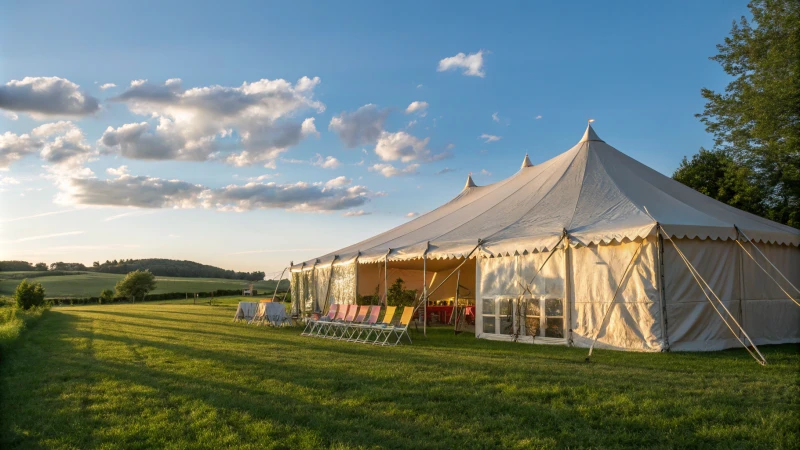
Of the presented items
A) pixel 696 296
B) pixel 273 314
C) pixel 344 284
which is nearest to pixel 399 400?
pixel 696 296

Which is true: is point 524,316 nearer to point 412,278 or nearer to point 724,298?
point 724,298

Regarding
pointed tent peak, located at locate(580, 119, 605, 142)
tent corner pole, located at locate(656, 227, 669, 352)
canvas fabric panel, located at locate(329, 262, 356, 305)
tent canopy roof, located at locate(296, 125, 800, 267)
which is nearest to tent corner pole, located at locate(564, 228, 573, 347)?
tent canopy roof, located at locate(296, 125, 800, 267)

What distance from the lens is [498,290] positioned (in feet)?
35.5

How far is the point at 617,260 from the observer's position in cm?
916

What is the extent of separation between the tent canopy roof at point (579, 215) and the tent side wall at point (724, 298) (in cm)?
38

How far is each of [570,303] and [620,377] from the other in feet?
12.2

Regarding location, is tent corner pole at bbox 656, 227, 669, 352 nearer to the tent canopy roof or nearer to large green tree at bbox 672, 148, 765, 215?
the tent canopy roof

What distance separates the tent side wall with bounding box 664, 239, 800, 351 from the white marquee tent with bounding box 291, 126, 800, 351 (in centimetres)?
2

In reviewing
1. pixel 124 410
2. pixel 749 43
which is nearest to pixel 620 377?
pixel 124 410

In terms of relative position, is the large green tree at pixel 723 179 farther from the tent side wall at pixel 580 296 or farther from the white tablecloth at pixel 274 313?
the white tablecloth at pixel 274 313

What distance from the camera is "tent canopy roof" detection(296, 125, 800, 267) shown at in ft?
29.6

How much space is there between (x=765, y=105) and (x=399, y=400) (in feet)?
48.4

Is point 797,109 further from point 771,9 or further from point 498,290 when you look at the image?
point 498,290

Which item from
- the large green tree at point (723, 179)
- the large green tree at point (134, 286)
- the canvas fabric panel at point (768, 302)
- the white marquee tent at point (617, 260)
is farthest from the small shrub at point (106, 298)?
the canvas fabric panel at point (768, 302)
